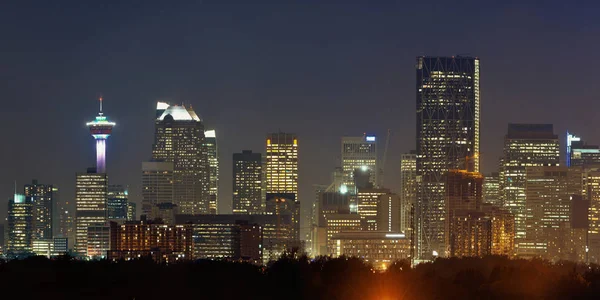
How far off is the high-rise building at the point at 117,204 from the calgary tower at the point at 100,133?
13.6 ft

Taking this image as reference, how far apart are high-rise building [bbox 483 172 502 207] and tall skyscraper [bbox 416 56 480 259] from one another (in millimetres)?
3902

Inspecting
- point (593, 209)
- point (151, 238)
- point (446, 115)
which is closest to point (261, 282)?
point (151, 238)

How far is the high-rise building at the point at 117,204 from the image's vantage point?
6886 inches

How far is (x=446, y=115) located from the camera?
183875mm

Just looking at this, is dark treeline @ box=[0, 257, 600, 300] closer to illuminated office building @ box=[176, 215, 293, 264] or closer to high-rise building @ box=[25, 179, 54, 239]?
illuminated office building @ box=[176, 215, 293, 264]

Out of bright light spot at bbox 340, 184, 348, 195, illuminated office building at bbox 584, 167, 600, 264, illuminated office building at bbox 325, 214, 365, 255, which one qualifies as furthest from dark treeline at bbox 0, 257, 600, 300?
bright light spot at bbox 340, 184, 348, 195

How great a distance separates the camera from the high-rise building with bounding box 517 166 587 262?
489ft

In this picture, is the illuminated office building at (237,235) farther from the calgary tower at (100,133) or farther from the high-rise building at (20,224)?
the calgary tower at (100,133)

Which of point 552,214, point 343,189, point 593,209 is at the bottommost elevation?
point 552,214

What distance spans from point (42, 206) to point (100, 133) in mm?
19968

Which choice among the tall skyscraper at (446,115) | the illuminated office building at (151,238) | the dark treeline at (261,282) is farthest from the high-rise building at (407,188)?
the dark treeline at (261,282)

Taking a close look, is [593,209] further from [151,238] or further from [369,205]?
[151,238]

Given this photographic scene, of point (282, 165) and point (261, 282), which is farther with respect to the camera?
point (282, 165)

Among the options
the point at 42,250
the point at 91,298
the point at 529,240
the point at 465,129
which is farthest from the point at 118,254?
the point at 465,129
